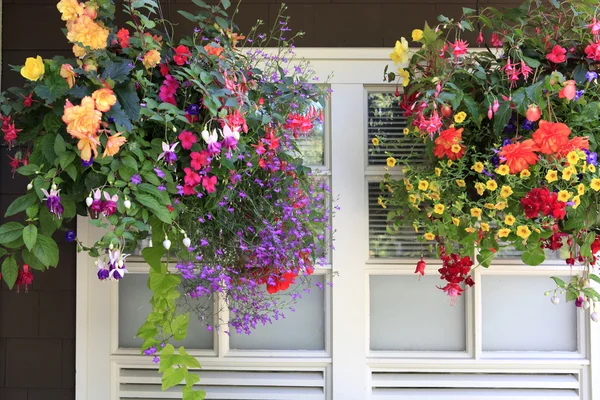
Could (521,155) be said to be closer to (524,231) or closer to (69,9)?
(524,231)

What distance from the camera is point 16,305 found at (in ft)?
6.61

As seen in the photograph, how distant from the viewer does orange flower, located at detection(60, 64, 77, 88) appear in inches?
48.4

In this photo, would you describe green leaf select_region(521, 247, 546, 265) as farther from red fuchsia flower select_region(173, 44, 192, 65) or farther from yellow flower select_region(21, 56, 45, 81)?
yellow flower select_region(21, 56, 45, 81)

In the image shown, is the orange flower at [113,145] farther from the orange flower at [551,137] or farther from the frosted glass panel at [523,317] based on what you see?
the frosted glass panel at [523,317]

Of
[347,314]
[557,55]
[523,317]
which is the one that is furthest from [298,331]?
[557,55]

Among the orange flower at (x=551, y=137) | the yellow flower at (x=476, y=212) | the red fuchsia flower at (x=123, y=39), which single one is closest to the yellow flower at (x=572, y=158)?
the orange flower at (x=551, y=137)

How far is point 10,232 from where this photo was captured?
48.2 inches

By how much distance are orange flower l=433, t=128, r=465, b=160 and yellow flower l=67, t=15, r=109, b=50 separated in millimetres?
962

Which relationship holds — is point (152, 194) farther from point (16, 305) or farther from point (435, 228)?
point (16, 305)

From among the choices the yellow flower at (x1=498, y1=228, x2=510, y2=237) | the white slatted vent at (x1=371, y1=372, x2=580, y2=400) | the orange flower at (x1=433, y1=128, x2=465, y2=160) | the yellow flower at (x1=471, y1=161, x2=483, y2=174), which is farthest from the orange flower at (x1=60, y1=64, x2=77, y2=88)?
the white slatted vent at (x1=371, y1=372, x2=580, y2=400)

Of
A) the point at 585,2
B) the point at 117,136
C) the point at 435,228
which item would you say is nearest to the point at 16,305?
the point at 117,136

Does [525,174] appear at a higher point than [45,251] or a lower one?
higher

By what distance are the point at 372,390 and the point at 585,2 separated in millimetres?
1547

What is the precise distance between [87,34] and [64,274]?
3.71ft
